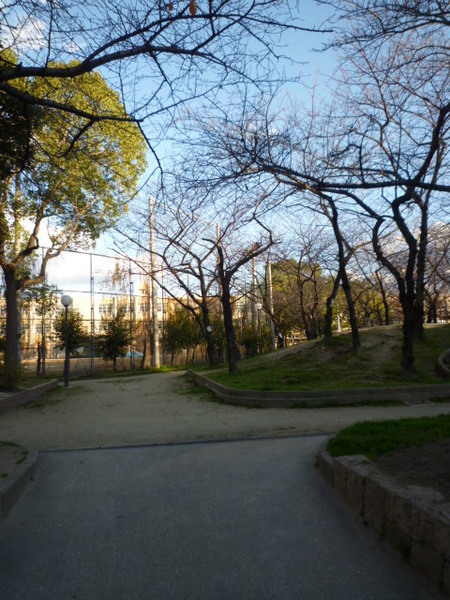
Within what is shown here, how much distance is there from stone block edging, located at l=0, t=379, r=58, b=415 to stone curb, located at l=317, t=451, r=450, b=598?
10632mm

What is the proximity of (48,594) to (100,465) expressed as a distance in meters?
3.49

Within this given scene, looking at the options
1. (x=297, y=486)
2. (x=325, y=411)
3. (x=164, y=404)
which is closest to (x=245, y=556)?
(x=297, y=486)

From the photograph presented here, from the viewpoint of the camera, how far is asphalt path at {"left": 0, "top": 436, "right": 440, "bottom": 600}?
3.30m

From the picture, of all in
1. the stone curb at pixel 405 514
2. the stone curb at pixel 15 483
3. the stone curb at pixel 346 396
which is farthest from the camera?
the stone curb at pixel 346 396

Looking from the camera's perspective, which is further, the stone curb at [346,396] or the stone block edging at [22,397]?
the stone block edging at [22,397]

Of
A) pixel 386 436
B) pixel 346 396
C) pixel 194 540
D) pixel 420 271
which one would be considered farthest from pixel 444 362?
pixel 194 540

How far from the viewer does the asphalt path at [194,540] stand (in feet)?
10.8

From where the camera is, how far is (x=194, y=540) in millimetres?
4055

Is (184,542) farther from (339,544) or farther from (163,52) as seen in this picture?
(163,52)

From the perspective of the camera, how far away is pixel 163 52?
6.14 meters

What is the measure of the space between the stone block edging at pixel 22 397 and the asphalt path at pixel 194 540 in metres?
7.73

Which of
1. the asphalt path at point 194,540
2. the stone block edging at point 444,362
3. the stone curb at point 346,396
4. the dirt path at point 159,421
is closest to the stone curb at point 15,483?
the asphalt path at point 194,540

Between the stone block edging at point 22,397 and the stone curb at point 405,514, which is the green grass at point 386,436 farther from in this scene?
the stone block edging at point 22,397

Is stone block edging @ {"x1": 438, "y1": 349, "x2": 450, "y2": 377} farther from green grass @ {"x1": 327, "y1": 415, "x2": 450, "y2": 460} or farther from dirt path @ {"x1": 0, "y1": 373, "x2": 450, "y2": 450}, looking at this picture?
green grass @ {"x1": 327, "y1": 415, "x2": 450, "y2": 460}
